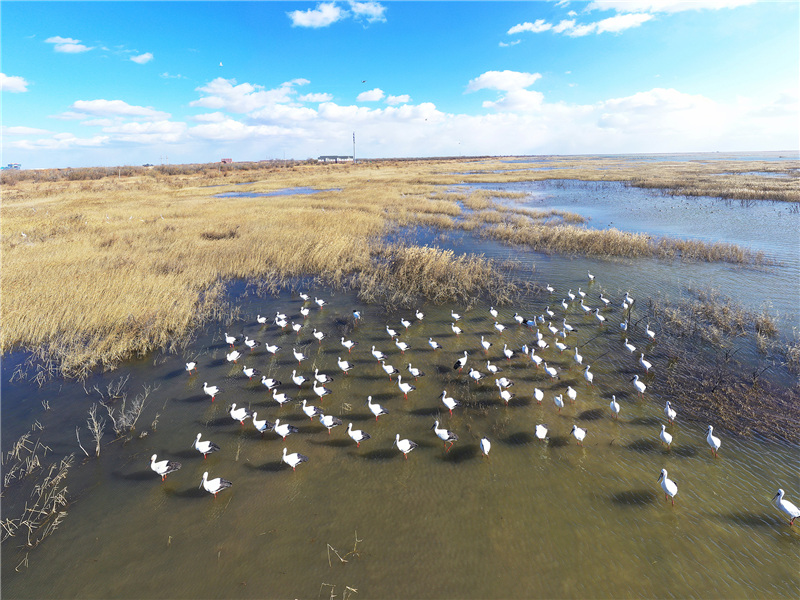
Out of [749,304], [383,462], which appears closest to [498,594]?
[383,462]

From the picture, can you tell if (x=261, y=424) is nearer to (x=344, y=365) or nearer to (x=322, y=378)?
(x=322, y=378)

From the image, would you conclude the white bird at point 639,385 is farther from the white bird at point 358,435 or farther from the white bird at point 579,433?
the white bird at point 358,435

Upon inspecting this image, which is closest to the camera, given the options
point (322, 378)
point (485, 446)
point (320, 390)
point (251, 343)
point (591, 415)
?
point (485, 446)

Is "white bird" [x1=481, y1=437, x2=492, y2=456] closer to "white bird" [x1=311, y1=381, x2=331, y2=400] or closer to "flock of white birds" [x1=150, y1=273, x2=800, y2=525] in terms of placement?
"flock of white birds" [x1=150, y1=273, x2=800, y2=525]

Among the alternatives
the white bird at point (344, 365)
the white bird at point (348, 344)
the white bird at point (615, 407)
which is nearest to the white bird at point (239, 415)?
the white bird at point (344, 365)

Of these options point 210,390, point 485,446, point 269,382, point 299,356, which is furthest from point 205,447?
point 485,446

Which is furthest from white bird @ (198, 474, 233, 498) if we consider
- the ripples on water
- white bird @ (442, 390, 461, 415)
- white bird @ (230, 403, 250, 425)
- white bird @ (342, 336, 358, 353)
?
white bird @ (342, 336, 358, 353)
